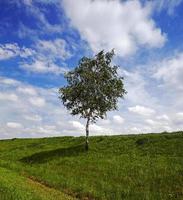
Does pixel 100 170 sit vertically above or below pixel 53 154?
below

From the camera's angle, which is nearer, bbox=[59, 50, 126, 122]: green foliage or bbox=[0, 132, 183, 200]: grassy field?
bbox=[0, 132, 183, 200]: grassy field

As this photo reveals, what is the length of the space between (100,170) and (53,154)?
1575 cm

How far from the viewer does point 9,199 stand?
66.5 ft

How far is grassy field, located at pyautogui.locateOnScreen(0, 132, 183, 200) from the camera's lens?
30609 millimetres

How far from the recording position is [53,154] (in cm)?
5612

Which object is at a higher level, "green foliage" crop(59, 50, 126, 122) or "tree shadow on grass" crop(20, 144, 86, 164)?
"green foliage" crop(59, 50, 126, 122)

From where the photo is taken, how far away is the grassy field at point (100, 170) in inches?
1205

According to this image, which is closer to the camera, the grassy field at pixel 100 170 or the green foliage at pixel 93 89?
the grassy field at pixel 100 170

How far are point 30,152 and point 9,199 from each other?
139ft

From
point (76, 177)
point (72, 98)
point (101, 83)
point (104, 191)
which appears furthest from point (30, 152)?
point (104, 191)

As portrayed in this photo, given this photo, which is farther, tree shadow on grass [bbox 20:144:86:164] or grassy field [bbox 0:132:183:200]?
tree shadow on grass [bbox 20:144:86:164]

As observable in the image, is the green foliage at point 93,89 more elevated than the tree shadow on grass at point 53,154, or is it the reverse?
the green foliage at point 93,89

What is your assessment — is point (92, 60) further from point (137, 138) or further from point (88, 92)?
point (137, 138)

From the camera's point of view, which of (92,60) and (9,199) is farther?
(92,60)
